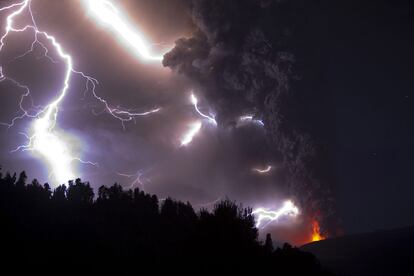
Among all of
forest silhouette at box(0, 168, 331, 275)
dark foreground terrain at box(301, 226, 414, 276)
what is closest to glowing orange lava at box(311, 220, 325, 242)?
dark foreground terrain at box(301, 226, 414, 276)

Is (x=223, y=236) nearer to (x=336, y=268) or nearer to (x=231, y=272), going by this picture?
(x=231, y=272)

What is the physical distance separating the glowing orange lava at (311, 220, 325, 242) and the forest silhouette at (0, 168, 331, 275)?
36057 millimetres

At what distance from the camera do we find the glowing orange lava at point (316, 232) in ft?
172

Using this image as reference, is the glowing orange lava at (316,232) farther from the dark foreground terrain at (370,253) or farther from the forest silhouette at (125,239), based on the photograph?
the forest silhouette at (125,239)

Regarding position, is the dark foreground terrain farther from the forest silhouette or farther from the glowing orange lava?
the forest silhouette

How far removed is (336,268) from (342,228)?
2817 centimetres

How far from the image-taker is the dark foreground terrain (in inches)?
1105

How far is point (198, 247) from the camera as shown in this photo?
1390 cm

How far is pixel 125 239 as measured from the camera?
51.6 feet

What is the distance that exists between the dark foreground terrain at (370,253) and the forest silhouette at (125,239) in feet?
41.0

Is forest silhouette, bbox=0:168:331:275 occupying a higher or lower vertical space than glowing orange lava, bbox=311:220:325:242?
lower

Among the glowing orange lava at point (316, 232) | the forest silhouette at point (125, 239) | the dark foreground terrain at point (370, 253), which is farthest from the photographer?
the glowing orange lava at point (316, 232)

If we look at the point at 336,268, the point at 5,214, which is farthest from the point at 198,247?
the point at 336,268

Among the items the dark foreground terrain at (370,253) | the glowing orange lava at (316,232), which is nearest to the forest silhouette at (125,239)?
the dark foreground terrain at (370,253)
